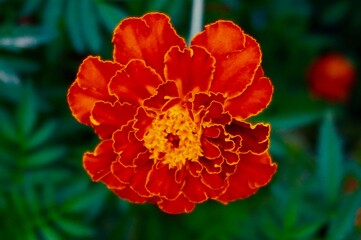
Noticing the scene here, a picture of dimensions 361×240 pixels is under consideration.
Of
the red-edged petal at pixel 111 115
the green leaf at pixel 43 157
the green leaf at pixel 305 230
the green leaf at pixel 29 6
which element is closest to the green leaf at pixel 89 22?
the green leaf at pixel 29 6

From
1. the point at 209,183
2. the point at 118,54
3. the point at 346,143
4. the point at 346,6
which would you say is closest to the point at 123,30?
the point at 118,54

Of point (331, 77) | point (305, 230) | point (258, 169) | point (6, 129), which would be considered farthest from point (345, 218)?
point (331, 77)

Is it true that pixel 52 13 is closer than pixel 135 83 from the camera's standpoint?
No

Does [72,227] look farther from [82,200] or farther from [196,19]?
[196,19]

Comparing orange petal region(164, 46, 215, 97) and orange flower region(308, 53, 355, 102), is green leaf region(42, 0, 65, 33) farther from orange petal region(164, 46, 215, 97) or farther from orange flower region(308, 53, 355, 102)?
orange flower region(308, 53, 355, 102)

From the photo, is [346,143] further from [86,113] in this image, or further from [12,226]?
[86,113]

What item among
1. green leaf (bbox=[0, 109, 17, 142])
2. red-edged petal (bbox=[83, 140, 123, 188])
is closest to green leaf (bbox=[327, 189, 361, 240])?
red-edged petal (bbox=[83, 140, 123, 188])

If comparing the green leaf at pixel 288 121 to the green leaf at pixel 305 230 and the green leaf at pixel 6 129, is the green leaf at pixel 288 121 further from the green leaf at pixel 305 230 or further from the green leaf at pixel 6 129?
the green leaf at pixel 6 129
